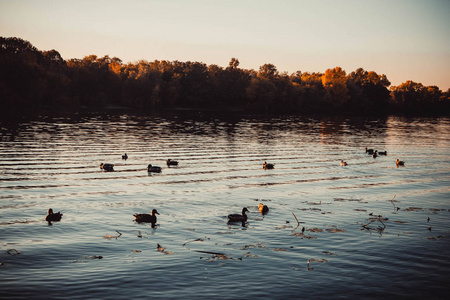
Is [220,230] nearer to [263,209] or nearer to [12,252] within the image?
[263,209]

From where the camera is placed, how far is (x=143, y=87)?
526 feet

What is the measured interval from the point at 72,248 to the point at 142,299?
593cm

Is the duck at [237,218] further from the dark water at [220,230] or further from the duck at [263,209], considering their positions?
the duck at [263,209]

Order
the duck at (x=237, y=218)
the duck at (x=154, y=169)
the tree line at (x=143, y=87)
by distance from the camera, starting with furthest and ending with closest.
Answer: the tree line at (x=143, y=87) → the duck at (x=154, y=169) → the duck at (x=237, y=218)

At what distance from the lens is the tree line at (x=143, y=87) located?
130250 mm

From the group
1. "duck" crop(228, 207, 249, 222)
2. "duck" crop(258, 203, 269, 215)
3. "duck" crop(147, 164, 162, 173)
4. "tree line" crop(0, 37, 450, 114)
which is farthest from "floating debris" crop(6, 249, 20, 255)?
"tree line" crop(0, 37, 450, 114)

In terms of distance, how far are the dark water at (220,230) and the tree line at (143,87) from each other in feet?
321

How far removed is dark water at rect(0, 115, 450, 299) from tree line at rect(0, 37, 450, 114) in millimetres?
97932

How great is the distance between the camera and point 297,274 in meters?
15.5

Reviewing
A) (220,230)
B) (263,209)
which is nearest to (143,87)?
(263,209)

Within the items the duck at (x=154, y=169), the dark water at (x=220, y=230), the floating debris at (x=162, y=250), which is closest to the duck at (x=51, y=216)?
the dark water at (x=220, y=230)

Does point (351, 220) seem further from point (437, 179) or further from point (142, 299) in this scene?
point (437, 179)

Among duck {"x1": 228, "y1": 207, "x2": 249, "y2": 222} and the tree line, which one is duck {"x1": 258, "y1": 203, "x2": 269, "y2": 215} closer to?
duck {"x1": 228, "y1": 207, "x2": 249, "y2": 222}

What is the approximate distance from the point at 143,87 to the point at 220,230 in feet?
480
